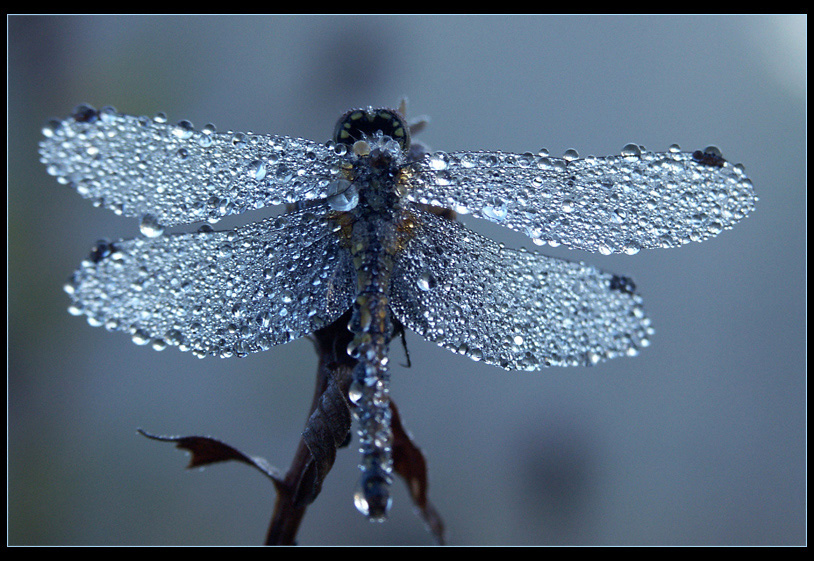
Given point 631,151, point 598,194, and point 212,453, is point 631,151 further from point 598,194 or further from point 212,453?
point 212,453

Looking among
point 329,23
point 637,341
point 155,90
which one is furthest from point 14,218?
point 637,341

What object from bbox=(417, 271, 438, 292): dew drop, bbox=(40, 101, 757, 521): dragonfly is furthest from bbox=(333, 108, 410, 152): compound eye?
bbox=(417, 271, 438, 292): dew drop

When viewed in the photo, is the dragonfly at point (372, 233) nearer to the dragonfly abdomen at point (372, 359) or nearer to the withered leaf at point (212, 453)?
the dragonfly abdomen at point (372, 359)

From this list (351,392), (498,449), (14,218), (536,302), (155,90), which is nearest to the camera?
(351,392)

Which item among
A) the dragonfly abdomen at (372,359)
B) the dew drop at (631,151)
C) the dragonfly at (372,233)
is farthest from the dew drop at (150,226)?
the dew drop at (631,151)

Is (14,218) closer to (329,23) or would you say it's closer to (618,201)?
(329,23)

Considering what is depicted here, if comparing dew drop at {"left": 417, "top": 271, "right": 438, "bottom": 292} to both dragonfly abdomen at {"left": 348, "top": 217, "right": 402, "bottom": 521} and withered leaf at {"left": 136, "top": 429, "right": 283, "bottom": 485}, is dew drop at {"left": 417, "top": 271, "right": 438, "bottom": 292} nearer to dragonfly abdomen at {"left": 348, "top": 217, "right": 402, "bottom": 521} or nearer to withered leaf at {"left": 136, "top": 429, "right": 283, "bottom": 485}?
dragonfly abdomen at {"left": 348, "top": 217, "right": 402, "bottom": 521}
